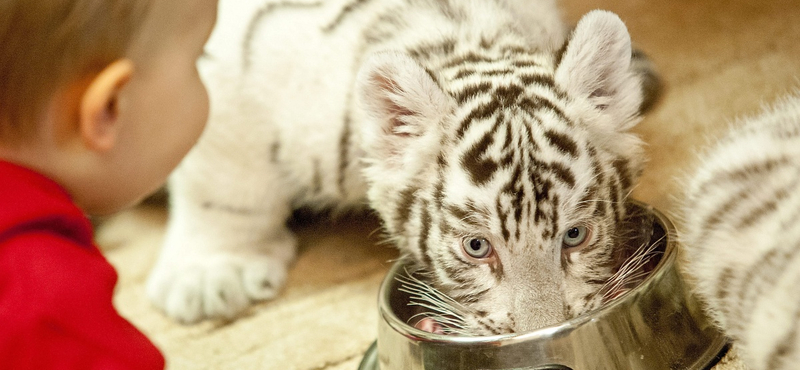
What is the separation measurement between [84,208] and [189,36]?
33cm

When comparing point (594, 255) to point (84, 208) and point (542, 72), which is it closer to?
point (542, 72)

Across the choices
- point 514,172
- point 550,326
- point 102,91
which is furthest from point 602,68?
point 102,91

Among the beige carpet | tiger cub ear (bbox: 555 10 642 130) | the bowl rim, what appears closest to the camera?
the bowl rim

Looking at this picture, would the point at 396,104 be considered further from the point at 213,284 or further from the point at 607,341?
the point at 213,284

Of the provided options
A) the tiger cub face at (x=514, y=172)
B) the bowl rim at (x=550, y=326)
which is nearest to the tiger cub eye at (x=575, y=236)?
the tiger cub face at (x=514, y=172)

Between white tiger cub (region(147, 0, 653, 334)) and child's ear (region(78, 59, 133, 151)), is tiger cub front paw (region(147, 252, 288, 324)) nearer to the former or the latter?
white tiger cub (region(147, 0, 653, 334))

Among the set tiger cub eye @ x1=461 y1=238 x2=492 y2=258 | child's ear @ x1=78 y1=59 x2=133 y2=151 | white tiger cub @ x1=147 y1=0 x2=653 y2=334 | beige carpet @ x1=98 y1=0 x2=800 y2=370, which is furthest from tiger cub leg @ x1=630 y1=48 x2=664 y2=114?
child's ear @ x1=78 y1=59 x2=133 y2=151

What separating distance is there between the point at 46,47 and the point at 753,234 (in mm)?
993

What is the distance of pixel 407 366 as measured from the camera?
1.20m

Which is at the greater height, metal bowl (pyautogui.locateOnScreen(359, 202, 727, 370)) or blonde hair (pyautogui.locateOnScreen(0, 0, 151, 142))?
blonde hair (pyautogui.locateOnScreen(0, 0, 151, 142))

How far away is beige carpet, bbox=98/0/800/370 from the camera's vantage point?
1547mm

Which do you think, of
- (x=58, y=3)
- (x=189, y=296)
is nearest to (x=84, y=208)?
(x=58, y=3)

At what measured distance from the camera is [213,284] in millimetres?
1740

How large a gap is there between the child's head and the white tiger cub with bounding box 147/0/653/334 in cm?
30
